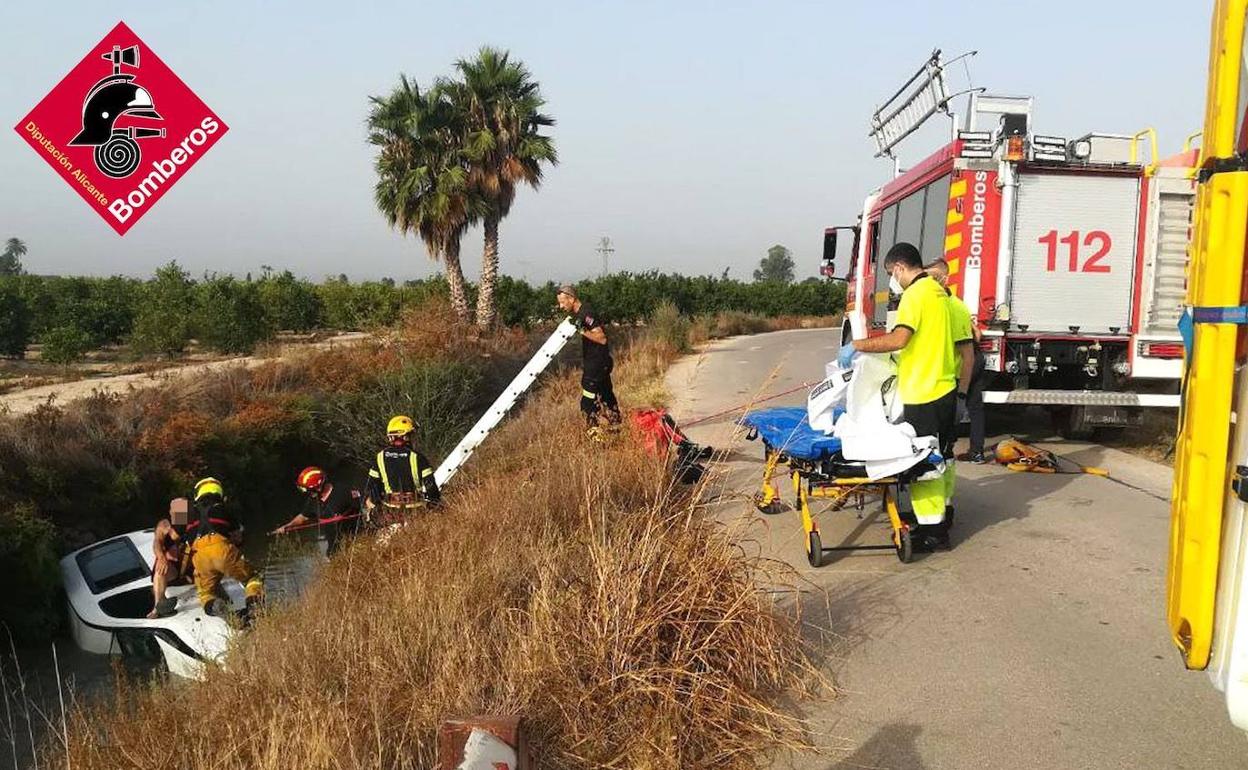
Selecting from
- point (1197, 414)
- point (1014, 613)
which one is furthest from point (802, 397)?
point (1197, 414)

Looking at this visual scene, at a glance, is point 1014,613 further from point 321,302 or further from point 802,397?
point 321,302

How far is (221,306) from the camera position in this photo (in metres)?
23.3

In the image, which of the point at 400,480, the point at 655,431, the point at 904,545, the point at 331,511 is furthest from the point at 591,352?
the point at 904,545

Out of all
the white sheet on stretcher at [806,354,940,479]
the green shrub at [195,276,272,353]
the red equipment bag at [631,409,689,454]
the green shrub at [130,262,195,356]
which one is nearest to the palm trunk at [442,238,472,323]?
the green shrub at [195,276,272,353]

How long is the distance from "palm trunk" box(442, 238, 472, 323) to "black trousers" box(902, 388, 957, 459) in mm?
18590

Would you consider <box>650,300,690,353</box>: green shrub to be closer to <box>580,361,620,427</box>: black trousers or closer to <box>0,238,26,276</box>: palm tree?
<box>580,361,620,427</box>: black trousers

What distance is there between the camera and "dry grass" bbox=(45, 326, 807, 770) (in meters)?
3.34

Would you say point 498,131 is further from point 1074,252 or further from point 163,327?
point 1074,252

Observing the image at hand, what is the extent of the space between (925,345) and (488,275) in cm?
2086

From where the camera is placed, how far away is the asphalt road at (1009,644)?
364 centimetres

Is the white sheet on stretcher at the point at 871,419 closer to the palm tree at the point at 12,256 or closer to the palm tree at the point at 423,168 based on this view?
the palm tree at the point at 423,168

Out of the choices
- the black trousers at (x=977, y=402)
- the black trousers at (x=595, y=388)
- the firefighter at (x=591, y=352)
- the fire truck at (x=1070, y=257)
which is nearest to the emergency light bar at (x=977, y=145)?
the fire truck at (x=1070, y=257)

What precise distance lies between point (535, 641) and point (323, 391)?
1252cm

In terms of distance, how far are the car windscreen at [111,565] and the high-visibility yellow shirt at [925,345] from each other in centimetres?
666
